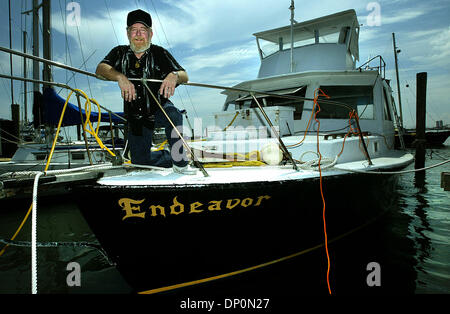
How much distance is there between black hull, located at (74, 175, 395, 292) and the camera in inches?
90.4

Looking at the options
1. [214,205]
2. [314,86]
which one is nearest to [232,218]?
[214,205]

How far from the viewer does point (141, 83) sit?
96.9 inches

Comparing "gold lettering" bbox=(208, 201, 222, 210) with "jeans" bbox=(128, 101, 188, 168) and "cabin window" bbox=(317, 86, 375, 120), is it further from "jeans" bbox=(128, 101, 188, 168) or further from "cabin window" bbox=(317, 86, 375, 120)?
"cabin window" bbox=(317, 86, 375, 120)

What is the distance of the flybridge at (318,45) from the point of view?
691 cm

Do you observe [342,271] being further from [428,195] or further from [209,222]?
[428,195]

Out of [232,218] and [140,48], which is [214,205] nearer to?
[232,218]

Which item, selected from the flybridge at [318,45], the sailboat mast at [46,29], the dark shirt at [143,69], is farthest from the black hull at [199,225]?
the sailboat mast at [46,29]

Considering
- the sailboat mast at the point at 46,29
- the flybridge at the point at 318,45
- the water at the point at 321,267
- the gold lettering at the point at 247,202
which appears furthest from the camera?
the sailboat mast at the point at 46,29

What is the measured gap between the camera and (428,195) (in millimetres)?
7570

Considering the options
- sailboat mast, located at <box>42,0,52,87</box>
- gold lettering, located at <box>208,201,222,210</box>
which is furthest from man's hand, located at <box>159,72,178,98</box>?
sailboat mast, located at <box>42,0,52,87</box>

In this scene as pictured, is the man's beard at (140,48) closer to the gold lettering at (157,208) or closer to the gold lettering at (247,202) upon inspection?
the gold lettering at (157,208)

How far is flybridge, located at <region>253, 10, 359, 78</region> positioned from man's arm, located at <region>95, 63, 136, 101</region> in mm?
5586
